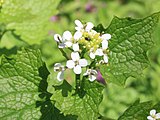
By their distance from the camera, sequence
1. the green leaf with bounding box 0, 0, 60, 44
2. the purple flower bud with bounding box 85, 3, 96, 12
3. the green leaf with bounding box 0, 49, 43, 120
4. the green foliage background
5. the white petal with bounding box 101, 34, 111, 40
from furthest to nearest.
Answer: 1. the purple flower bud with bounding box 85, 3, 96, 12
2. the green leaf with bounding box 0, 0, 60, 44
3. the green foliage background
4. the green leaf with bounding box 0, 49, 43, 120
5. the white petal with bounding box 101, 34, 111, 40

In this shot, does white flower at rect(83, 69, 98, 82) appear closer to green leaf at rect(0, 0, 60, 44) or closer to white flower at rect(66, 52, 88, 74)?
Result: white flower at rect(66, 52, 88, 74)

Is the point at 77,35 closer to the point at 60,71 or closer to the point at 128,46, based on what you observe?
the point at 60,71

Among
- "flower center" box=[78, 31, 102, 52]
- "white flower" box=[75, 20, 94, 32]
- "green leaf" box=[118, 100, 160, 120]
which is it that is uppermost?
"white flower" box=[75, 20, 94, 32]

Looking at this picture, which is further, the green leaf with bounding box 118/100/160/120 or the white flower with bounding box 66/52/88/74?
the green leaf with bounding box 118/100/160/120

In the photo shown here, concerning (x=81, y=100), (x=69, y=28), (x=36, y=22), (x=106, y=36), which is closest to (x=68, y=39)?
(x=106, y=36)

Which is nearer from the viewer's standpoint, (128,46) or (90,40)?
(90,40)

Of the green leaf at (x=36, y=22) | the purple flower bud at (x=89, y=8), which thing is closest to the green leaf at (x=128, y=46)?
the green leaf at (x=36, y=22)

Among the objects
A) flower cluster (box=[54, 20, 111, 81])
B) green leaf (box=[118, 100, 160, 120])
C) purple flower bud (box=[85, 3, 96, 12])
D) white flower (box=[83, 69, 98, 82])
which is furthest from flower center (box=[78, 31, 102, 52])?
purple flower bud (box=[85, 3, 96, 12])

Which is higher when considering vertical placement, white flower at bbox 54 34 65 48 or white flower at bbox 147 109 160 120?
white flower at bbox 54 34 65 48
